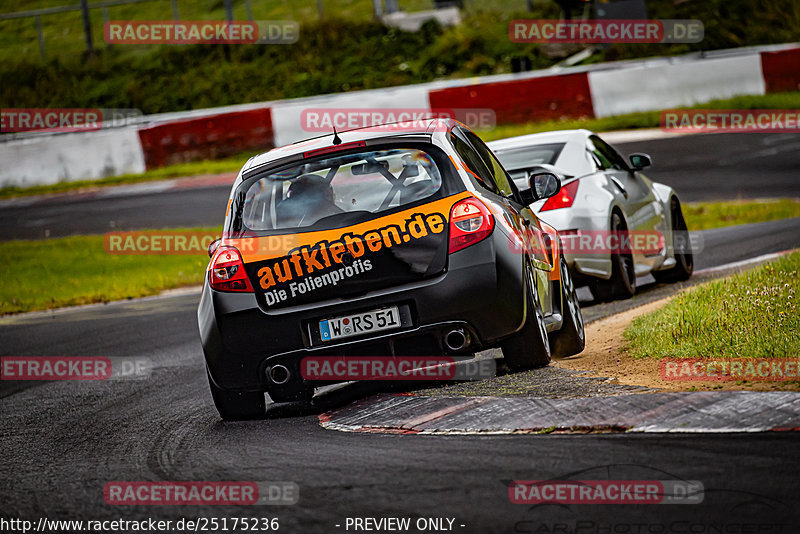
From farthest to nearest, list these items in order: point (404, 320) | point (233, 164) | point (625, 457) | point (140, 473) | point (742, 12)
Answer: point (742, 12)
point (233, 164)
point (404, 320)
point (140, 473)
point (625, 457)

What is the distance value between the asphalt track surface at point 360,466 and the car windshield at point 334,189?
1.11 m

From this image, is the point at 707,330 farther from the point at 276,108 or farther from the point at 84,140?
the point at 84,140

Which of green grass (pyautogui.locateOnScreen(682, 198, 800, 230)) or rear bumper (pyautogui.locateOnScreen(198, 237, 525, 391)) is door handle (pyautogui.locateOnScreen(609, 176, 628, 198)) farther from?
green grass (pyautogui.locateOnScreen(682, 198, 800, 230))

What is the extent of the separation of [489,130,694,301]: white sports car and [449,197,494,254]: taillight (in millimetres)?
3154

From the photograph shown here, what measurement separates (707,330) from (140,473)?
3.41 meters

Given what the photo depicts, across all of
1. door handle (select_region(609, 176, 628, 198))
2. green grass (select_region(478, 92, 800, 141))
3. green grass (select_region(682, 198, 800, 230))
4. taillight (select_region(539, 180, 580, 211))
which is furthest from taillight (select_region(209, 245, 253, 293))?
green grass (select_region(478, 92, 800, 141))

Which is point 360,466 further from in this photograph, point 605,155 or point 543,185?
point 605,155

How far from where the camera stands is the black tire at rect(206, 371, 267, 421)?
22.5ft

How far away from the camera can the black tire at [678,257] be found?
11754 millimetres

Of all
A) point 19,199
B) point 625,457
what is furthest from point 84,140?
point 625,457

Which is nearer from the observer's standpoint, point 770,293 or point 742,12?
point 770,293

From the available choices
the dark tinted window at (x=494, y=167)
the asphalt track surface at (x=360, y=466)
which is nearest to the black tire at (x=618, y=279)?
the dark tinted window at (x=494, y=167)

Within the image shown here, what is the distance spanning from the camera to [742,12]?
30906 mm

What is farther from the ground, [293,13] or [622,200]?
[293,13]
